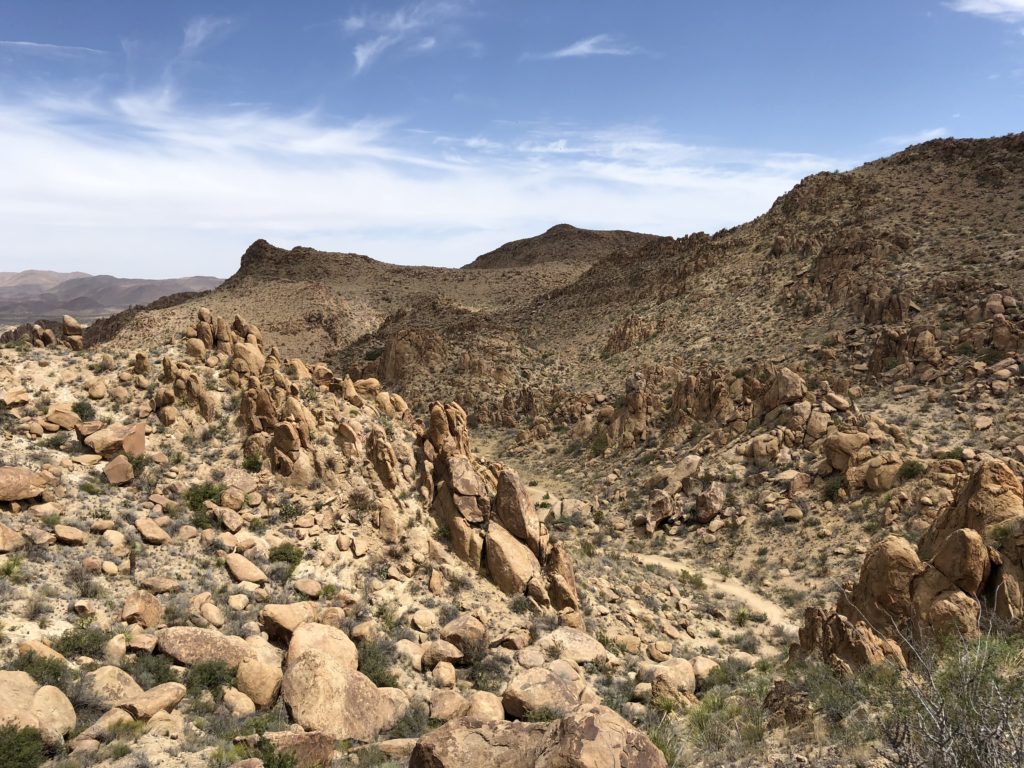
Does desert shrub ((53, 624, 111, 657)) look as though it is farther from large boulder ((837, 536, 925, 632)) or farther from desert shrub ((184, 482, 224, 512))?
large boulder ((837, 536, 925, 632))

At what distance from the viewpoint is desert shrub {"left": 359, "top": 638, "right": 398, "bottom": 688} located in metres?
12.3

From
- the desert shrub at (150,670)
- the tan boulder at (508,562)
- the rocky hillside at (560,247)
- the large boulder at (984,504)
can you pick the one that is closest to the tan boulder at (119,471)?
the desert shrub at (150,670)

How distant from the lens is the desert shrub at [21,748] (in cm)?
794

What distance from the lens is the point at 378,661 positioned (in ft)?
41.7

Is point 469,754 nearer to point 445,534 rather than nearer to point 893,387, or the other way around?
point 445,534

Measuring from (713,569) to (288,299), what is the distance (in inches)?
2728

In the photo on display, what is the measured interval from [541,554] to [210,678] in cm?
952

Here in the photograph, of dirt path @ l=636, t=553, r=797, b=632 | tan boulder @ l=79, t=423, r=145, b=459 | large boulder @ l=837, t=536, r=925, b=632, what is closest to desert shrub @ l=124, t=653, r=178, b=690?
tan boulder @ l=79, t=423, r=145, b=459

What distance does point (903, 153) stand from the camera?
2213 inches

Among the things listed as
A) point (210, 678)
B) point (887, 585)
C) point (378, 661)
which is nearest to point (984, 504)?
point (887, 585)

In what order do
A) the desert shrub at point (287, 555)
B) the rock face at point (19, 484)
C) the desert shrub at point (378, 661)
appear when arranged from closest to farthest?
the desert shrub at point (378, 661)
the rock face at point (19, 484)
the desert shrub at point (287, 555)

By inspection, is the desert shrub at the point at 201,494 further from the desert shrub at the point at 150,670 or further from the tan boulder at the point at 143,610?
the desert shrub at the point at 150,670

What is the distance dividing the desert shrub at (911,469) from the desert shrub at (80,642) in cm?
2496

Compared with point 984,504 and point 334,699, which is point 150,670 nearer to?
point 334,699
